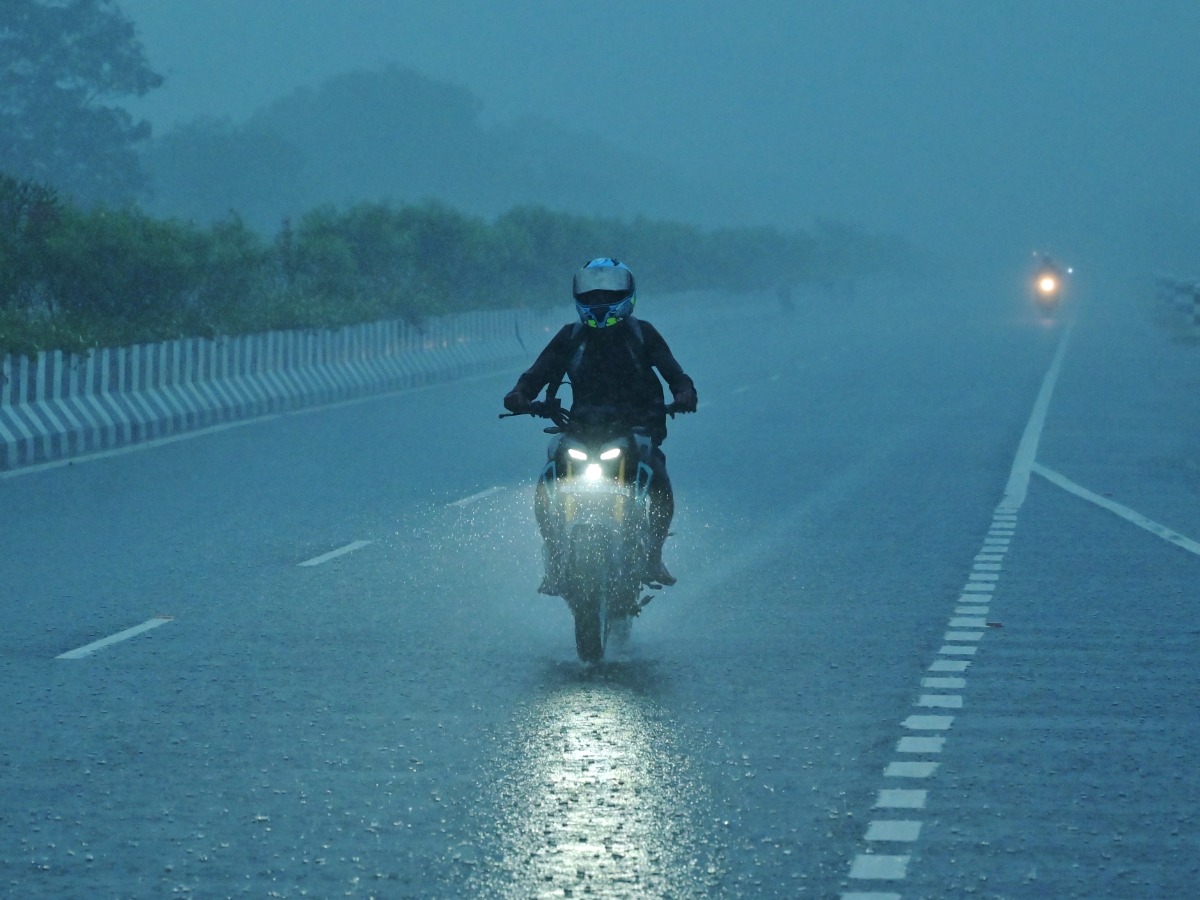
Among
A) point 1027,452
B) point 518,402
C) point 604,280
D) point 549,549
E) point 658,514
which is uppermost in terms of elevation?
point 604,280

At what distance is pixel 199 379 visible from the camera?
2852 cm

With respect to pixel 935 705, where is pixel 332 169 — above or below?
above

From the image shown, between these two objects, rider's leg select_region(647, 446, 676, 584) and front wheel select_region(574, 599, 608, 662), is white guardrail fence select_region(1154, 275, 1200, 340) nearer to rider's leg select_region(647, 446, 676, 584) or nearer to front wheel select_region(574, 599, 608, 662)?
rider's leg select_region(647, 446, 676, 584)

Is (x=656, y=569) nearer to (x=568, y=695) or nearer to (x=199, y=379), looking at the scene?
(x=568, y=695)

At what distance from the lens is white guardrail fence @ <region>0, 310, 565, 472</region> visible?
75.4ft

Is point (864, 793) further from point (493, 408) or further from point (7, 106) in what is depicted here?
point (7, 106)

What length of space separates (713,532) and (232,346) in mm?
15673

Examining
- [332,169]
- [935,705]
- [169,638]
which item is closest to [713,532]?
[169,638]

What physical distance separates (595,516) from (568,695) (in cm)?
97

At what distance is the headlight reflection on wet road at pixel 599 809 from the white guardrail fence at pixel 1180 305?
174 ft

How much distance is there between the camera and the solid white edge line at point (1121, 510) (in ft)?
49.6

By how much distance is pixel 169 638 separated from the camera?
1067 centimetres

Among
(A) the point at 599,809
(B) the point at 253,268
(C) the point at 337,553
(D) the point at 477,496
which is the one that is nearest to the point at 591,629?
(A) the point at 599,809

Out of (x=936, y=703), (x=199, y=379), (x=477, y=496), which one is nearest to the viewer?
(x=936, y=703)
